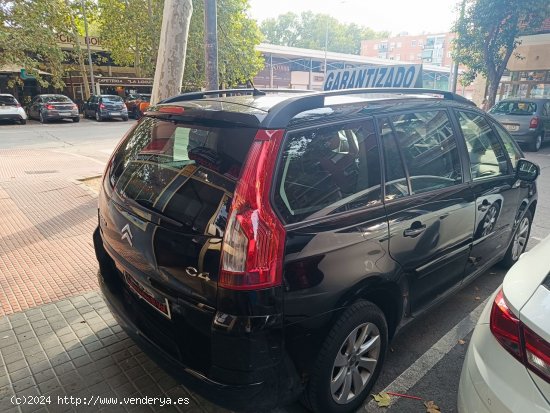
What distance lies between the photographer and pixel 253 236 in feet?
5.82

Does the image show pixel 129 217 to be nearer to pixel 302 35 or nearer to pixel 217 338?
pixel 217 338

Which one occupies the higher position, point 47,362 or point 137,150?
point 137,150

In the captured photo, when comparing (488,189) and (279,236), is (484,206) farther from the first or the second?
(279,236)

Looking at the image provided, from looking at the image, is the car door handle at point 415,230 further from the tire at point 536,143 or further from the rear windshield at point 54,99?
the rear windshield at point 54,99

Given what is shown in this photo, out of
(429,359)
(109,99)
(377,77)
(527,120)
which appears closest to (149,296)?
(429,359)

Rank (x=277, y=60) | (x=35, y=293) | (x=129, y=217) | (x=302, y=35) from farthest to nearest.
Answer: (x=302, y=35) < (x=277, y=60) < (x=35, y=293) < (x=129, y=217)

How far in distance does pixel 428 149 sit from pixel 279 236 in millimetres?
1524

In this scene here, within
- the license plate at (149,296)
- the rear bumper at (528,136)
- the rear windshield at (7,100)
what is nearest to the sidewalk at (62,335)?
the license plate at (149,296)

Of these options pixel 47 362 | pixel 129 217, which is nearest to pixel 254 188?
pixel 129 217

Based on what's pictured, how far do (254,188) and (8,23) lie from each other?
90.8 ft

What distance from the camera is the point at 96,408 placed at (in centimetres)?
236

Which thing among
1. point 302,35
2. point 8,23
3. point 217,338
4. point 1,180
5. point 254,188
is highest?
point 302,35

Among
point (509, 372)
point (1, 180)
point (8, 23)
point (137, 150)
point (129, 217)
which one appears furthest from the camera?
point (8, 23)

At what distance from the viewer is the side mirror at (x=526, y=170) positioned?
3.66 m
